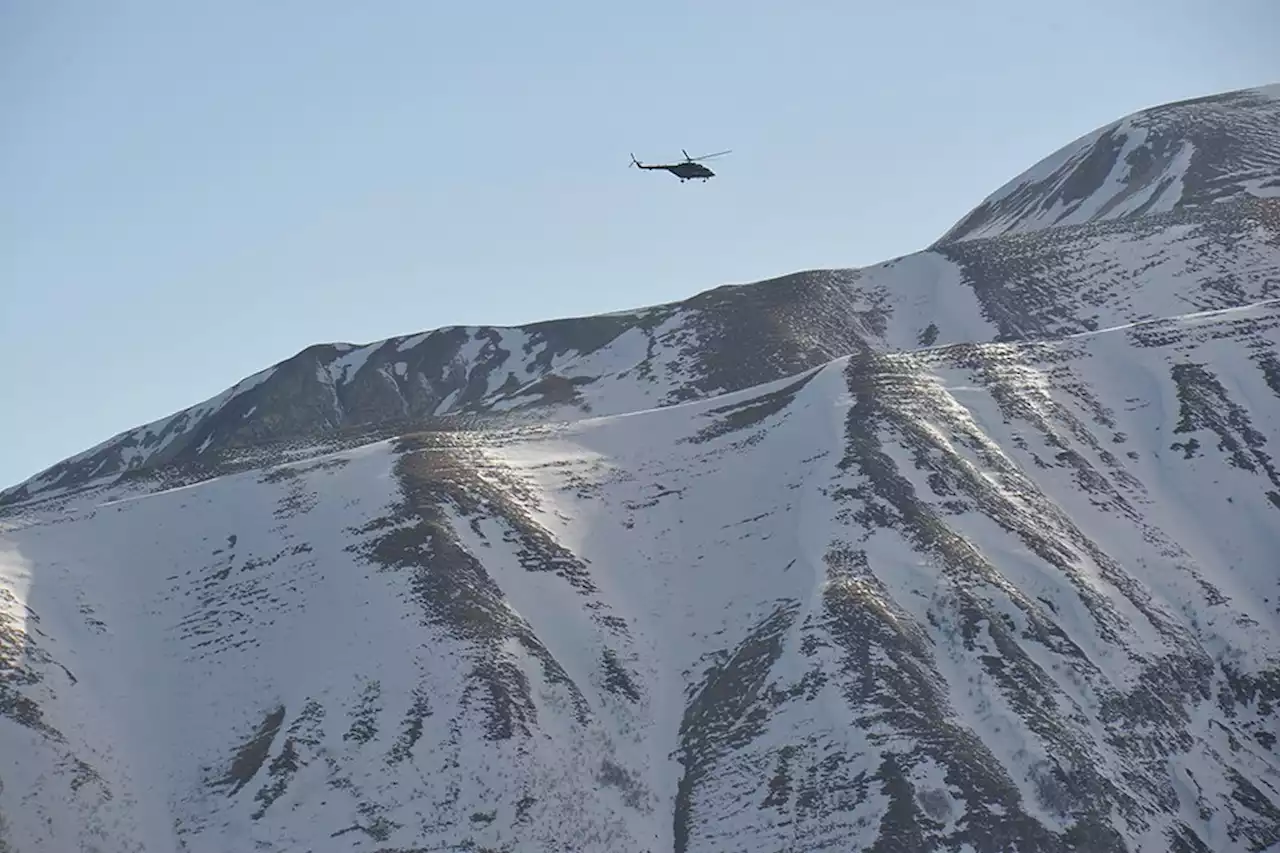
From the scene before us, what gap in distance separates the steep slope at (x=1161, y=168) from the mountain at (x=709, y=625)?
57.1 m

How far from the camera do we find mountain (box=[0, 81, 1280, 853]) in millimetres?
66312

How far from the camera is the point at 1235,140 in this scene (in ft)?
579

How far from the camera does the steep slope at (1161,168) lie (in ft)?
537

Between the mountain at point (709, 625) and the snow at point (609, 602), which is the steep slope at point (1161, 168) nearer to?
the mountain at point (709, 625)

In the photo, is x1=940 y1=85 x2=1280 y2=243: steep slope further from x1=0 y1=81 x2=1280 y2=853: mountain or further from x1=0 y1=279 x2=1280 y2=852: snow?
x1=0 y1=279 x2=1280 y2=852: snow

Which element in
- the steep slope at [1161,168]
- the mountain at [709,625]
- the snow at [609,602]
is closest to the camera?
the mountain at [709,625]

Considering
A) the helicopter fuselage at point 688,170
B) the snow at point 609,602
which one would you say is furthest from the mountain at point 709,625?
the helicopter fuselage at point 688,170

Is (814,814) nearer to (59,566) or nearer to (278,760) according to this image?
(278,760)

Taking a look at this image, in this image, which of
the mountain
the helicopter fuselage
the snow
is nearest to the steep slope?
the mountain

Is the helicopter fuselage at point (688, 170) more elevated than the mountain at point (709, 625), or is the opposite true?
the helicopter fuselage at point (688, 170)

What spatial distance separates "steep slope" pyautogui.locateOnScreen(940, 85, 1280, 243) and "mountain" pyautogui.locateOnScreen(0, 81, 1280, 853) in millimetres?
57054

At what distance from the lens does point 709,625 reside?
260ft

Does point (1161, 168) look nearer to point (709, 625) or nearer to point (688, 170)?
point (688, 170)

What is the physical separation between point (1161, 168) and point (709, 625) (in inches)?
4404
